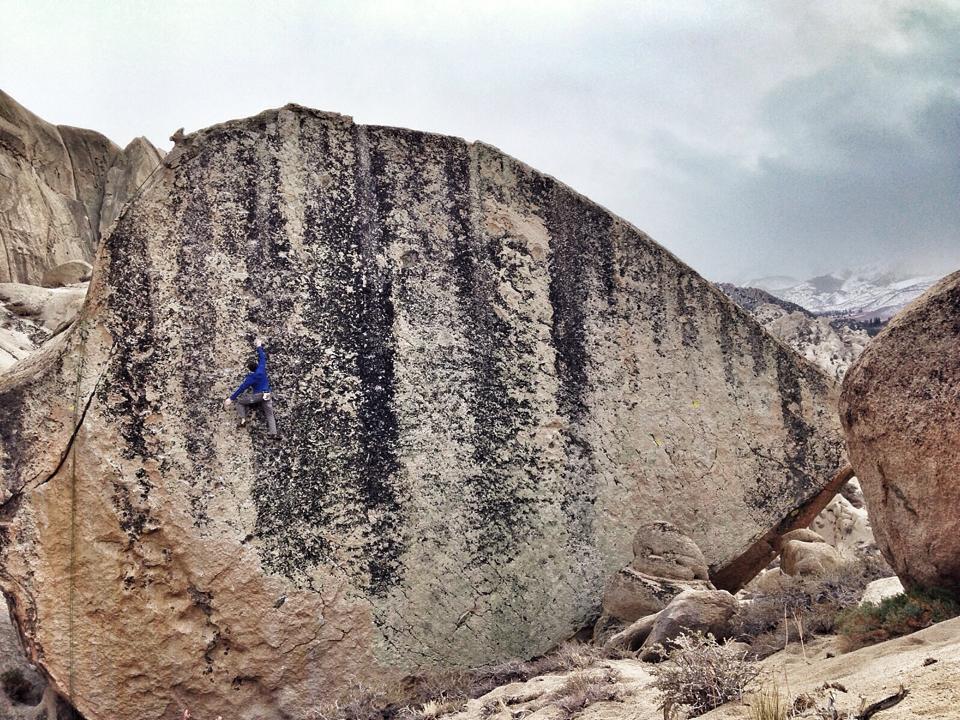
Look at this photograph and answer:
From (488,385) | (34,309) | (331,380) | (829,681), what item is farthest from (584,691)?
(34,309)

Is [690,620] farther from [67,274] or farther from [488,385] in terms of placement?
[67,274]

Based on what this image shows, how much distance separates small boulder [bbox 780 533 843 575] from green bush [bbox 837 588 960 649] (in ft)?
7.52

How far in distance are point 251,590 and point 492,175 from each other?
11.0 ft

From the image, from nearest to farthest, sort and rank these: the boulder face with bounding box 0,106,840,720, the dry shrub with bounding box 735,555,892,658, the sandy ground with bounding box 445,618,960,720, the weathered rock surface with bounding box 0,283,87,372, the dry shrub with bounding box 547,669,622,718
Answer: the sandy ground with bounding box 445,618,960,720, the dry shrub with bounding box 547,669,622,718, the dry shrub with bounding box 735,555,892,658, the boulder face with bounding box 0,106,840,720, the weathered rock surface with bounding box 0,283,87,372

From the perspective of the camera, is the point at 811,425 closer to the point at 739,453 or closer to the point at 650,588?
the point at 739,453

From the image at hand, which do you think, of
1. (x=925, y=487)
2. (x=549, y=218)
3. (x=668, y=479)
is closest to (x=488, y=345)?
(x=549, y=218)

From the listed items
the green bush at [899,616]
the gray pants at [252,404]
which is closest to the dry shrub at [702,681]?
the green bush at [899,616]

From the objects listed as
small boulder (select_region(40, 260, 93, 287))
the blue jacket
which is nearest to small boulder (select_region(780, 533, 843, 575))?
the blue jacket

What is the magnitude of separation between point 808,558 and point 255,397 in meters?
4.13

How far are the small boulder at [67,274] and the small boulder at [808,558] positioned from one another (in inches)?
752

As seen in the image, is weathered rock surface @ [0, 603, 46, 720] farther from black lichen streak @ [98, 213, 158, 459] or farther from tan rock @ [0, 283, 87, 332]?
tan rock @ [0, 283, 87, 332]

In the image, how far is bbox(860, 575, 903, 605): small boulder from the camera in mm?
4759

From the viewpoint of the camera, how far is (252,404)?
17.5ft

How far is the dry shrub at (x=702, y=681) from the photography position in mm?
3209
